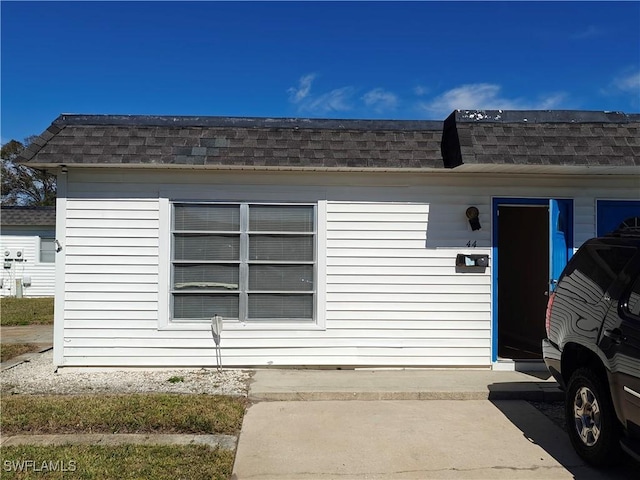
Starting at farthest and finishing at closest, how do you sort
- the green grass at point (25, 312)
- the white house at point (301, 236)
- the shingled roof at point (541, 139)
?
1. the green grass at point (25, 312)
2. the white house at point (301, 236)
3. the shingled roof at point (541, 139)

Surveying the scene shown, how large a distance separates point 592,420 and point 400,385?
2.31 m

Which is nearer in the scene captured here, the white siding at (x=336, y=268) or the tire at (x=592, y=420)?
the tire at (x=592, y=420)

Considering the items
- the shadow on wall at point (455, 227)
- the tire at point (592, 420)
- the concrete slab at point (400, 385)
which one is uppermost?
the shadow on wall at point (455, 227)

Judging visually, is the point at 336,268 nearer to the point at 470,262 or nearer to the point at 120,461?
the point at 470,262

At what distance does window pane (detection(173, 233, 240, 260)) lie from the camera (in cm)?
657

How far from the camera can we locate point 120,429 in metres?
4.46

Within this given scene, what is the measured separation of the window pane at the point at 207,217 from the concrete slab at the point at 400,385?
1947 millimetres

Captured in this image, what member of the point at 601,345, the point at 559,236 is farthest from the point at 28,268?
the point at 601,345

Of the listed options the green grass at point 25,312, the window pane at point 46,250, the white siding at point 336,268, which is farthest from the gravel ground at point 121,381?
the window pane at point 46,250

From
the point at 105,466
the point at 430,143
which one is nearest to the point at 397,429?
the point at 105,466

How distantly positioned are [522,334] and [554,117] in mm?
4101

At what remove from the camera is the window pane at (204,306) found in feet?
21.6

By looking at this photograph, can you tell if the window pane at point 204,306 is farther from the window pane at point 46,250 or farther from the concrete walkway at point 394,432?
the window pane at point 46,250

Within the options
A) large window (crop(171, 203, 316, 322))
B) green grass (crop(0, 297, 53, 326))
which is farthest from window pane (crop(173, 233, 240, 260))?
green grass (crop(0, 297, 53, 326))
